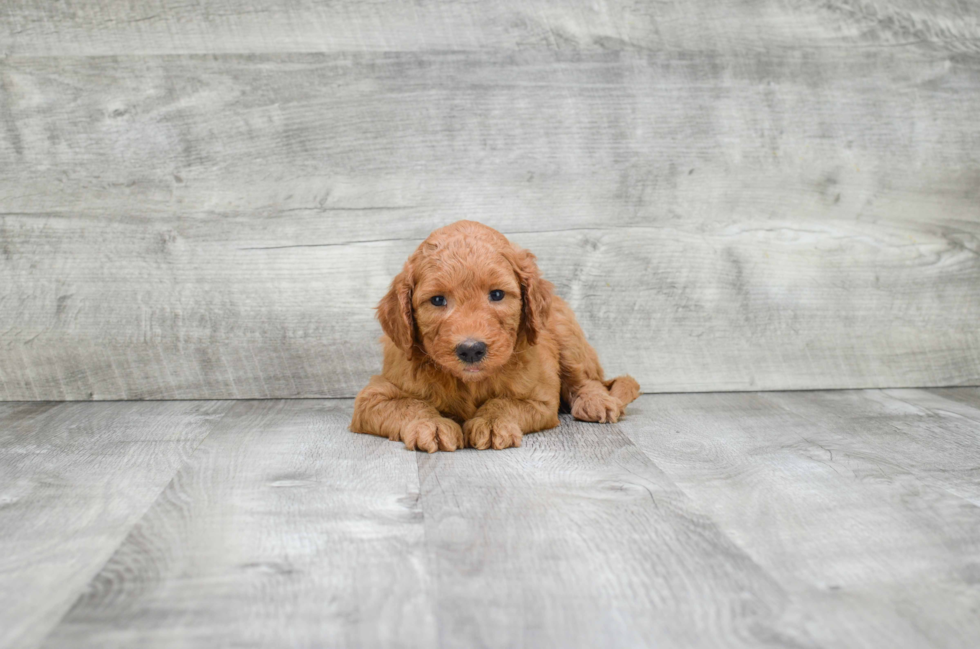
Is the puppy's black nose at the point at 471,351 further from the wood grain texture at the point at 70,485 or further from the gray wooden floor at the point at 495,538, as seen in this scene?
the wood grain texture at the point at 70,485

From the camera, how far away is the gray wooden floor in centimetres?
147

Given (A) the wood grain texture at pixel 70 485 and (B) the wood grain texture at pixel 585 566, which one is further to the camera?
(A) the wood grain texture at pixel 70 485

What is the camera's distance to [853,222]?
12.9 feet

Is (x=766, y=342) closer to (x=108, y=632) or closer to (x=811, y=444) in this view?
(x=811, y=444)

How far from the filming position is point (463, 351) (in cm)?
263

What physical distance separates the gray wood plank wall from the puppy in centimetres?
83

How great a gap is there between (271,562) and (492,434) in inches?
44.1

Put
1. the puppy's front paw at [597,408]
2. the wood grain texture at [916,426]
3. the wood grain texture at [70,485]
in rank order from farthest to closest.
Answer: the puppy's front paw at [597,408] → the wood grain texture at [916,426] → the wood grain texture at [70,485]

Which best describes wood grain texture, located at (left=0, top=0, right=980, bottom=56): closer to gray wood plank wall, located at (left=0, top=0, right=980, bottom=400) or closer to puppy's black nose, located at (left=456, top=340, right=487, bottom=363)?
gray wood plank wall, located at (left=0, top=0, right=980, bottom=400)

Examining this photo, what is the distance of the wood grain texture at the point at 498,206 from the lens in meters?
3.62

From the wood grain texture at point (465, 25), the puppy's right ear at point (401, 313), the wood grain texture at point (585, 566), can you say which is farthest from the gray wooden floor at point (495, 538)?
the wood grain texture at point (465, 25)

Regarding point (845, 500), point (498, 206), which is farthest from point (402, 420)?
point (845, 500)

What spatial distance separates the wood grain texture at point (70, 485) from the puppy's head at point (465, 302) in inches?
34.1

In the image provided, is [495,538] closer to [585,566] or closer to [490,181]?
[585,566]
